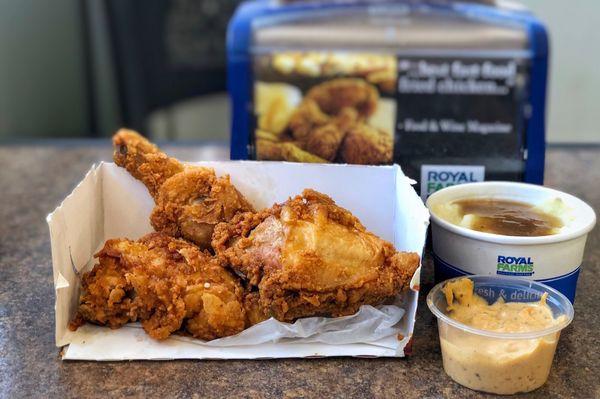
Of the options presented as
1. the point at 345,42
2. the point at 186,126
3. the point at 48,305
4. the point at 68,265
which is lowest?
the point at 186,126

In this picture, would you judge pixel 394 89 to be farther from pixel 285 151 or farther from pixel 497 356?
pixel 497 356

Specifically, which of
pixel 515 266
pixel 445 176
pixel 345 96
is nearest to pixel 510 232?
pixel 515 266

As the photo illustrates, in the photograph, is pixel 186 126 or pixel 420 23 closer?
pixel 420 23

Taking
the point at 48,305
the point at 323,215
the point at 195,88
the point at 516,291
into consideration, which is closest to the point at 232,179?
the point at 323,215

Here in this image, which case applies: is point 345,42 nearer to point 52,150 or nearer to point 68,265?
point 68,265

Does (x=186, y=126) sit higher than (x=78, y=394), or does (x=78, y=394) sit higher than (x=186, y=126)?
(x=78, y=394)

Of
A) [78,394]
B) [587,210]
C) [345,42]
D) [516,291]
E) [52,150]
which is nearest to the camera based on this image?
[78,394]
